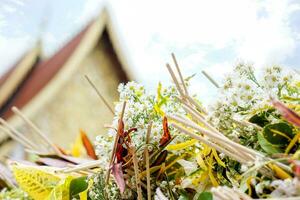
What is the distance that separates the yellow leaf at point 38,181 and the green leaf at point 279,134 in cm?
39

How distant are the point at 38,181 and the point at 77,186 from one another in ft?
0.33

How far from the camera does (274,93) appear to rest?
68 centimetres

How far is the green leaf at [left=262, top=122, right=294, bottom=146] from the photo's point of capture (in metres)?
0.60

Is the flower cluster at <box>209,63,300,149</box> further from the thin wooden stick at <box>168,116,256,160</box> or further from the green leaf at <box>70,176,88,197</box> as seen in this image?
the green leaf at <box>70,176,88,197</box>

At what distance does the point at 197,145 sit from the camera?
0.73 meters

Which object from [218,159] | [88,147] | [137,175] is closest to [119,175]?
[137,175]

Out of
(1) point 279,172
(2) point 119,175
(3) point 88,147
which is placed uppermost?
(3) point 88,147

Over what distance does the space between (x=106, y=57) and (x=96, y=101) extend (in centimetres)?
40

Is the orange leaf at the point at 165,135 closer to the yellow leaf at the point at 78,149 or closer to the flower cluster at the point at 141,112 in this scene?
the flower cluster at the point at 141,112

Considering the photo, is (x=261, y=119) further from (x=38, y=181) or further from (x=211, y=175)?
(x=38, y=181)

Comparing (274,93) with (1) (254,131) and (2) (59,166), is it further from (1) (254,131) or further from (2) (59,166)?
(2) (59,166)

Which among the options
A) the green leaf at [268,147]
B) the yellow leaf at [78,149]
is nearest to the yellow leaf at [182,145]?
the green leaf at [268,147]

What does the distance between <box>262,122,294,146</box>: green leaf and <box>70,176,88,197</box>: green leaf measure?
0.31m

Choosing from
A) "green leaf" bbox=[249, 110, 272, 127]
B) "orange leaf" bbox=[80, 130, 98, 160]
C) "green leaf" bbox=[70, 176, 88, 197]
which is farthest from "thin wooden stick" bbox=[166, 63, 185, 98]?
"orange leaf" bbox=[80, 130, 98, 160]
